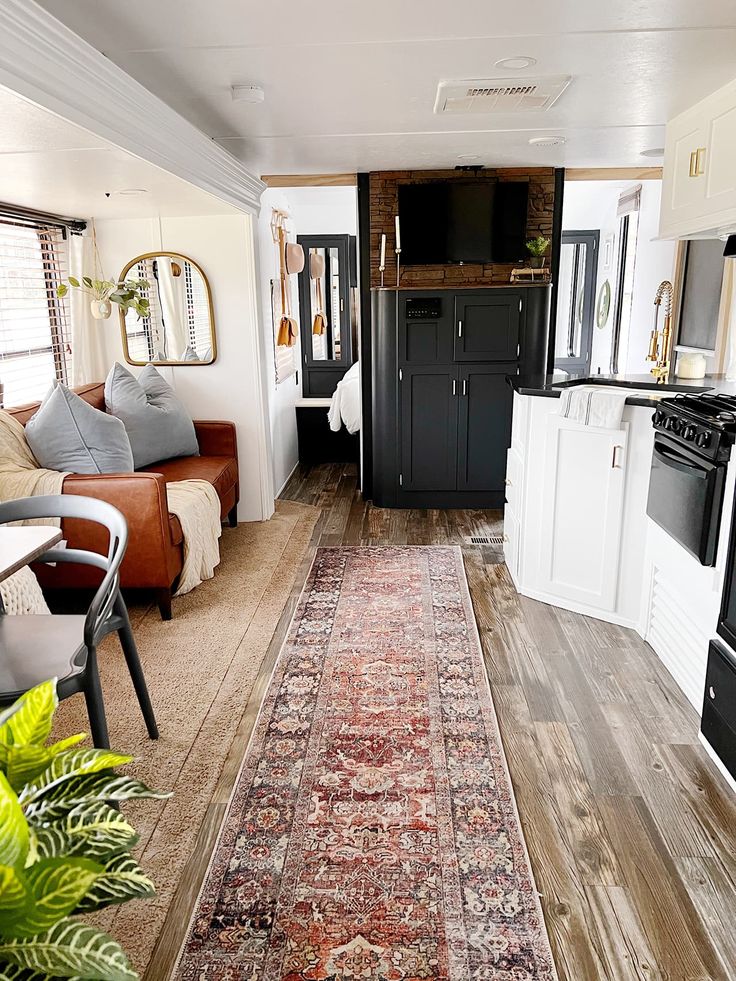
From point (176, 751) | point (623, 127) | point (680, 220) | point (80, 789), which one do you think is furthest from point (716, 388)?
point (80, 789)

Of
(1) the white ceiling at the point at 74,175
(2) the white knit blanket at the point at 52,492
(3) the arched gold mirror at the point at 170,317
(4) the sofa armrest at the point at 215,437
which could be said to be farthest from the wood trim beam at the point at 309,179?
(2) the white knit blanket at the point at 52,492

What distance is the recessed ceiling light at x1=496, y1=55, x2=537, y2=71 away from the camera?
281cm

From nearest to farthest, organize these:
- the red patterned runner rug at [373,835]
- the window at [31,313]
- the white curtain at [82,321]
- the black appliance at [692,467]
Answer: the red patterned runner rug at [373,835] → the black appliance at [692,467] → the window at [31,313] → the white curtain at [82,321]

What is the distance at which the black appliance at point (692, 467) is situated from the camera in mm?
2502

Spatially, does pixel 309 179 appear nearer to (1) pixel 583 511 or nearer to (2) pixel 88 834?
(1) pixel 583 511

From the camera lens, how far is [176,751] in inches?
101

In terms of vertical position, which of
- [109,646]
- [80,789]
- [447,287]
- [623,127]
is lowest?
[109,646]

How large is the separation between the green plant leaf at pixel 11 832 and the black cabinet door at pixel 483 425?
184 inches

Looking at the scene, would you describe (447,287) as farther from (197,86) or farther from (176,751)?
(176,751)

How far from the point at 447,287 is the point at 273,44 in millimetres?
2609

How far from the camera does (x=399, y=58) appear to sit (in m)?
2.78

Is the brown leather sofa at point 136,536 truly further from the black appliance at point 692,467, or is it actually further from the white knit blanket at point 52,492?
the black appliance at point 692,467

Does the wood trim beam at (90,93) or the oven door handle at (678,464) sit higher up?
the wood trim beam at (90,93)

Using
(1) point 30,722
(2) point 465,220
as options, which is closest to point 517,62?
(2) point 465,220
